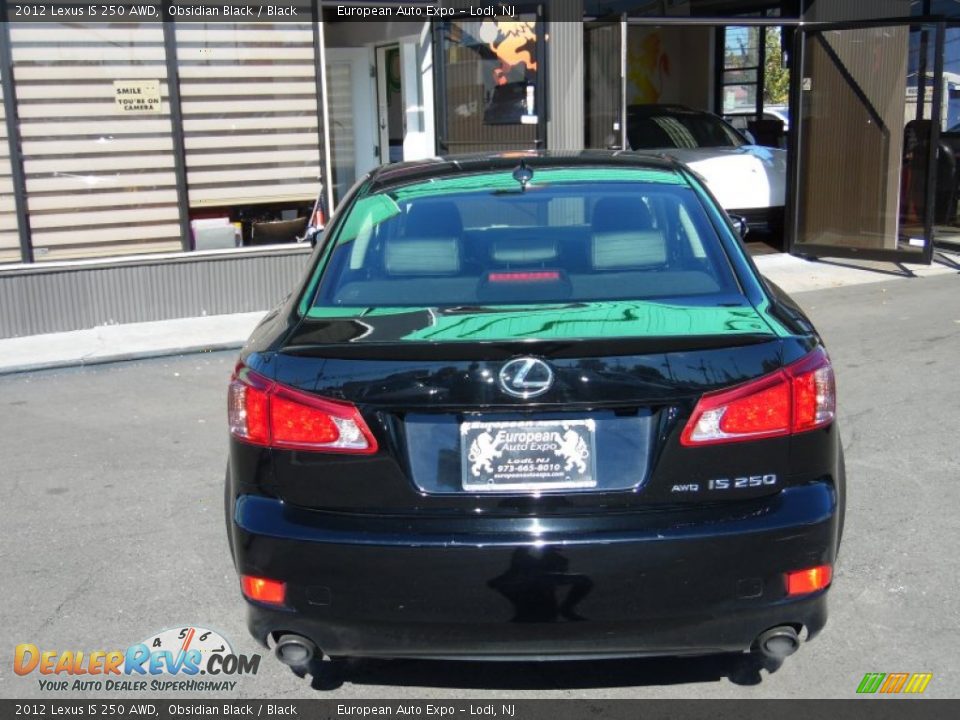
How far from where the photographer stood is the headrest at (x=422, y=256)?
3.57 meters

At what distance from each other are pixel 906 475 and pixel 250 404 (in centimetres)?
359

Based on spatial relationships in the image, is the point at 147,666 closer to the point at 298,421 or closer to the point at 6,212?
the point at 298,421

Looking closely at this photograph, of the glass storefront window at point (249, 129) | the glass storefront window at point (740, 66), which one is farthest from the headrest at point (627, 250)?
the glass storefront window at point (740, 66)

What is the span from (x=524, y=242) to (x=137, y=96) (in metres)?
6.60

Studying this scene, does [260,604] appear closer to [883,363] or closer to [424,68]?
[883,363]

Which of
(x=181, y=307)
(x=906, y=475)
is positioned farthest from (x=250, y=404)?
(x=181, y=307)

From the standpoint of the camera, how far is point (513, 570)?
276 cm

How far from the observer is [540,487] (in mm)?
2795

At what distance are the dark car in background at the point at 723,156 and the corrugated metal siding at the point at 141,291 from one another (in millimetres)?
5162

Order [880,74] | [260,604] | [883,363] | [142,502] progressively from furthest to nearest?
[880,74] → [883,363] → [142,502] → [260,604]

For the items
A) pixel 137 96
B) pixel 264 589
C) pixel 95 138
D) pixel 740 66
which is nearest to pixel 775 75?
pixel 740 66

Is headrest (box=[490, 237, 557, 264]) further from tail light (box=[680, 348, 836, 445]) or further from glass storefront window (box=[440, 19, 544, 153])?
glass storefront window (box=[440, 19, 544, 153])
